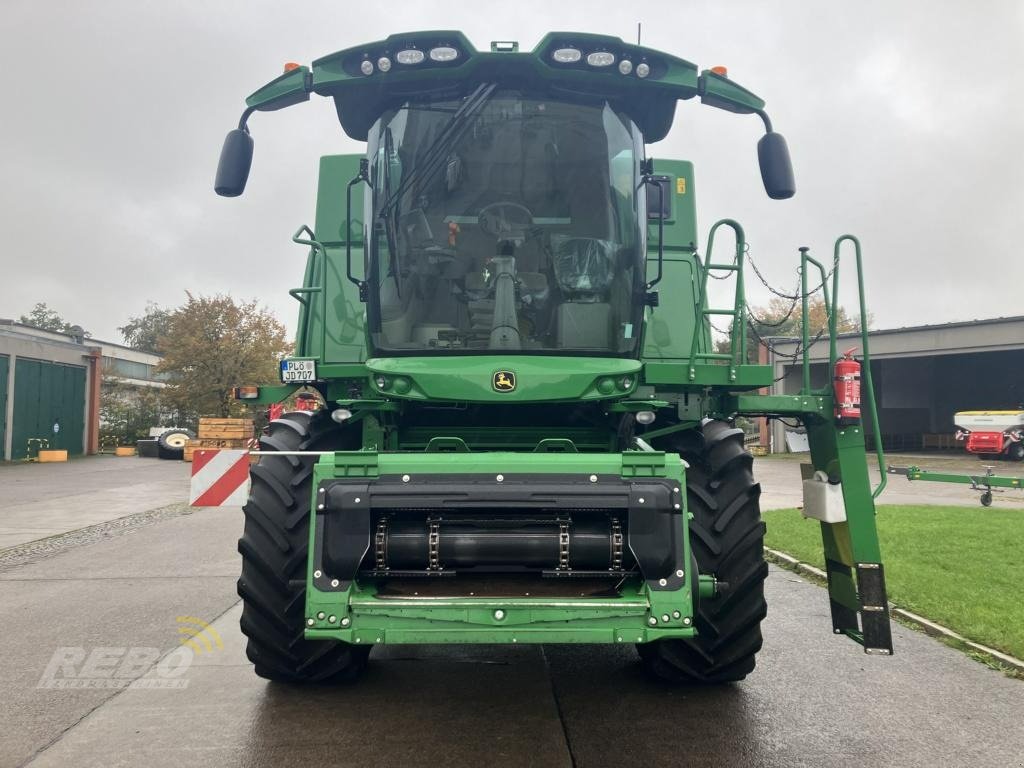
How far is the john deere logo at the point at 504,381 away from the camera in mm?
4121

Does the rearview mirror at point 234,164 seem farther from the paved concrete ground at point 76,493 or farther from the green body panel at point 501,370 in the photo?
the paved concrete ground at point 76,493

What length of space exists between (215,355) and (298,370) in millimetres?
31072

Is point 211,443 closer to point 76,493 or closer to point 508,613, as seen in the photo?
point 76,493

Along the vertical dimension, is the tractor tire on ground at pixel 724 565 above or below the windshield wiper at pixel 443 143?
below

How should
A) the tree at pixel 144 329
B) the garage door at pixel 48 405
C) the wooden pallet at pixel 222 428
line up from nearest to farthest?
the wooden pallet at pixel 222 428
the garage door at pixel 48 405
the tree at pixel 144 329

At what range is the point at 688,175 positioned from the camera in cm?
656

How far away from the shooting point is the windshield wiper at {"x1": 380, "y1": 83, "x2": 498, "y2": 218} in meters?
4.42

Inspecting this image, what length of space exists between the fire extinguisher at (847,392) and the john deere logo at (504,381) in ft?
5.84

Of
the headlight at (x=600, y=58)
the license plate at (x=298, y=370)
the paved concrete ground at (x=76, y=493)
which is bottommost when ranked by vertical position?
the paved concrete ground at (x=76, y=493)

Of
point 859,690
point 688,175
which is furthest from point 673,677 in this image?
point 688,175

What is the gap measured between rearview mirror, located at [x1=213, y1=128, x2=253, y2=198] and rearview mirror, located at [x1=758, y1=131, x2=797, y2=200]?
2.80 meters

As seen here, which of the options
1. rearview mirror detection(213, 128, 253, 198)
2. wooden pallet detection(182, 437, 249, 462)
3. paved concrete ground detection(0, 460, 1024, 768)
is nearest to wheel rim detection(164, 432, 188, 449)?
wooden pallet detection(182, 437, 249, 462)

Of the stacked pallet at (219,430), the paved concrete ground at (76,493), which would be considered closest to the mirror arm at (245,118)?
the paved concrete ground at (76,493)

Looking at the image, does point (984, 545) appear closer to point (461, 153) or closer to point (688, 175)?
point (688, 175)
